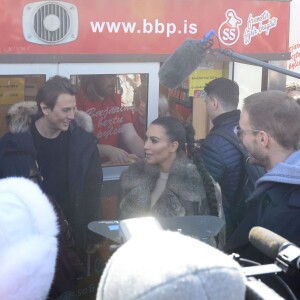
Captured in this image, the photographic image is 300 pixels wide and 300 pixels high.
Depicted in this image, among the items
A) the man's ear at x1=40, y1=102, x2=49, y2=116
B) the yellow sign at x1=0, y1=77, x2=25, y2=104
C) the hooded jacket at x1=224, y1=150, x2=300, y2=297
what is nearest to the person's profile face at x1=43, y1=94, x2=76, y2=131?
the man's ear at x1=40, y1=102, x2=49, y2=116

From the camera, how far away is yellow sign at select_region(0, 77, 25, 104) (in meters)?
3.78

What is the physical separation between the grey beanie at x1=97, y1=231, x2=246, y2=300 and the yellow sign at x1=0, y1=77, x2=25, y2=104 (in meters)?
2.99

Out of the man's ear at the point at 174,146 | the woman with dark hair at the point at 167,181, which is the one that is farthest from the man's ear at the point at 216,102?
the man's ear at the point at 174,146

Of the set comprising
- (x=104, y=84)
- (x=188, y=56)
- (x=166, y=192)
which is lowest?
(x=166, y=192)

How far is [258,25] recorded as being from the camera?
448cm

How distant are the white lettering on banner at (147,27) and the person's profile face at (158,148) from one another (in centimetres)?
74

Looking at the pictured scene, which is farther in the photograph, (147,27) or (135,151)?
(135,151)

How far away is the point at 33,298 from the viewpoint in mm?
1755

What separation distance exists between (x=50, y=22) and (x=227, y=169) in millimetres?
1399

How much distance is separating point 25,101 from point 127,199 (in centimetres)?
109

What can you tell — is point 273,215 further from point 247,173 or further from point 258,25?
point 258,25

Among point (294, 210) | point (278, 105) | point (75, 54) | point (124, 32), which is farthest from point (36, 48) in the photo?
point (294, 210)

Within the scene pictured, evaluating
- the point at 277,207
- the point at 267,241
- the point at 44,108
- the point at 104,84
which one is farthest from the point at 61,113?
the point at 267,241

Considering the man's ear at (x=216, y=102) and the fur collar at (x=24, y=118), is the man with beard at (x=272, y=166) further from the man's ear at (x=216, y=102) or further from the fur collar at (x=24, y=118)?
the fur collar at (x=24, y=118)
